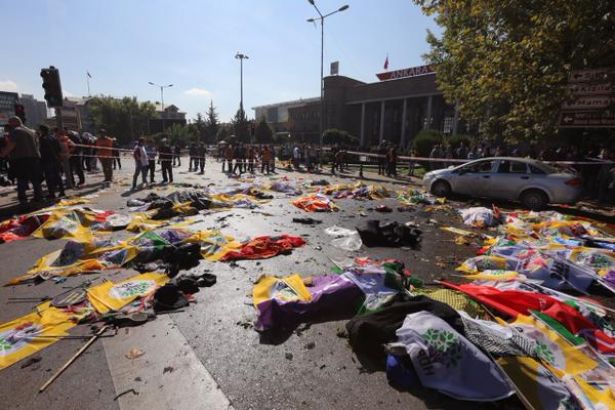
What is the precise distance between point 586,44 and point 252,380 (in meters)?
10.4

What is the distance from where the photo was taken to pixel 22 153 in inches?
337

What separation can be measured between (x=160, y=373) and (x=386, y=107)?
68.6 m

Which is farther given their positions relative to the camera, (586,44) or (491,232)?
(586,44)

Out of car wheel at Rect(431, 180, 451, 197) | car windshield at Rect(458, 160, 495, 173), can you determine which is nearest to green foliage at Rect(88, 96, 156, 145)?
car wheel at Rect(431, 180, 451, 197)

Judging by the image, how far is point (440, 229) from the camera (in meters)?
7.74

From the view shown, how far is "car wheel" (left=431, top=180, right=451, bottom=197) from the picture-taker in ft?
39.6

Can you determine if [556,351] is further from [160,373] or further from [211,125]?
[211,125]

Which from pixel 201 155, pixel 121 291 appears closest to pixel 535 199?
pixel 121 291

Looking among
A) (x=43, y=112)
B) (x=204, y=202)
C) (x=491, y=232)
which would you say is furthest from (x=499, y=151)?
(x=43, y=112)

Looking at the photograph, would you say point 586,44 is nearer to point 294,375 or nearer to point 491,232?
point 491,232

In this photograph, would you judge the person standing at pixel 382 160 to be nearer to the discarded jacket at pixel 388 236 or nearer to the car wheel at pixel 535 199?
the car wheel at pixel 535 199

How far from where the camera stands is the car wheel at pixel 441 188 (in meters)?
12.1

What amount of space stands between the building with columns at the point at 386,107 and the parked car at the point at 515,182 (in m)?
46.0

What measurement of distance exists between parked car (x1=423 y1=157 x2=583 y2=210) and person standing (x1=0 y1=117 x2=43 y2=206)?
12.4 meters
